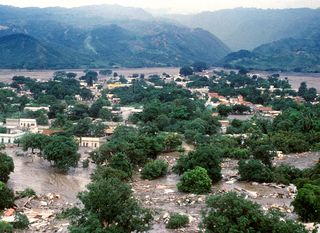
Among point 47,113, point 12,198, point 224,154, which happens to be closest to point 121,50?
point 47,113

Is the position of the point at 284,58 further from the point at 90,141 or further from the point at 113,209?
the point at 113,209

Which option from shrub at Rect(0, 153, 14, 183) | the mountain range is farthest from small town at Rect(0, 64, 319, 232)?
the mountain range

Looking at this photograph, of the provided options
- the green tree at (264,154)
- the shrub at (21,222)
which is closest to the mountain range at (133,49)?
the green tree at (264,154)

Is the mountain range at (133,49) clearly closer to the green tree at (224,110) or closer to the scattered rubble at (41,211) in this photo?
the green tree at (224,110)

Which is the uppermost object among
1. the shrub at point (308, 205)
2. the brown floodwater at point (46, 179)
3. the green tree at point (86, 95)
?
the shrub at point (308, 205)

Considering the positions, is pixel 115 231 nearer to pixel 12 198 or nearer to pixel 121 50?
pixel 12 198

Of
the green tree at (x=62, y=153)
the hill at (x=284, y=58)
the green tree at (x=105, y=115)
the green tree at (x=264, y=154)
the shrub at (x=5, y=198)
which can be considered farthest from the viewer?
the hill at (x=284, y=58)

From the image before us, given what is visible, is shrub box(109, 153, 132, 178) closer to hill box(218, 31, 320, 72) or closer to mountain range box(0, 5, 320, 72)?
mountain range box(0, 5, 320, 72)
